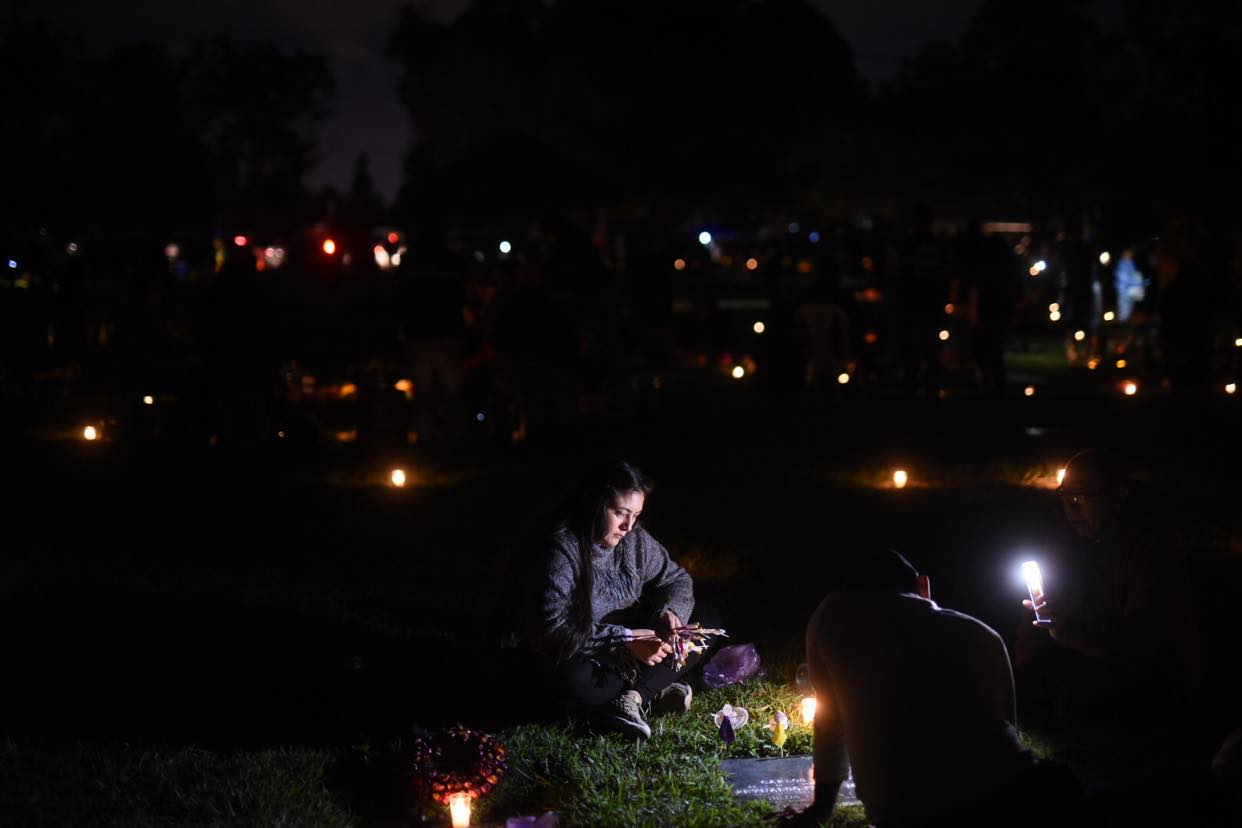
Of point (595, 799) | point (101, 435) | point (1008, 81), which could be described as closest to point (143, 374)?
point (101, 435)

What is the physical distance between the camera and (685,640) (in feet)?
19.9

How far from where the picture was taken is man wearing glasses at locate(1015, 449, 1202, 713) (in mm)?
5430

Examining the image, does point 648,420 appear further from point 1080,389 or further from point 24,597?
point 24,597

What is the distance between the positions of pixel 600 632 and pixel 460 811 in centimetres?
131

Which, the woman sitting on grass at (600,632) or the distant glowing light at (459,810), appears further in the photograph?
the woman sitting on grass at (600,632)

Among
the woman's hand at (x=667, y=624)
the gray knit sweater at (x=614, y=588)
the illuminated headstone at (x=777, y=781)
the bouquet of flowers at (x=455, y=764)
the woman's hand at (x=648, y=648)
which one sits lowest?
the illuminated headstone at (x=777, y=781)

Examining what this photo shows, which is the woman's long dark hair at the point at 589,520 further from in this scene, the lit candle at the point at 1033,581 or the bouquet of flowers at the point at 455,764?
the lit candle at the point at 1033,581

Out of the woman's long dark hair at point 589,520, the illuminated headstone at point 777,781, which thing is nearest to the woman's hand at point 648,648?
the woman's long dark hair at point 589,520

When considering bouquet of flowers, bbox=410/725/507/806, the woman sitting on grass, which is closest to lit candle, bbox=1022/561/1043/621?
the woman sitting on grass

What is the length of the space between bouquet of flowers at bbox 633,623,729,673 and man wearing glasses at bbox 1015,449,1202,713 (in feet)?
4.58

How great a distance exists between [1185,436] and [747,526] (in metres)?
5.17

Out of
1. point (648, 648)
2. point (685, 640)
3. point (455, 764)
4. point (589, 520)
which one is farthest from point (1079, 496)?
point (455, 764)

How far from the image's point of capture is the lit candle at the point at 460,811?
4.88 m

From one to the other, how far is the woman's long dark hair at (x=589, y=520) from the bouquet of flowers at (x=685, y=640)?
254mm
